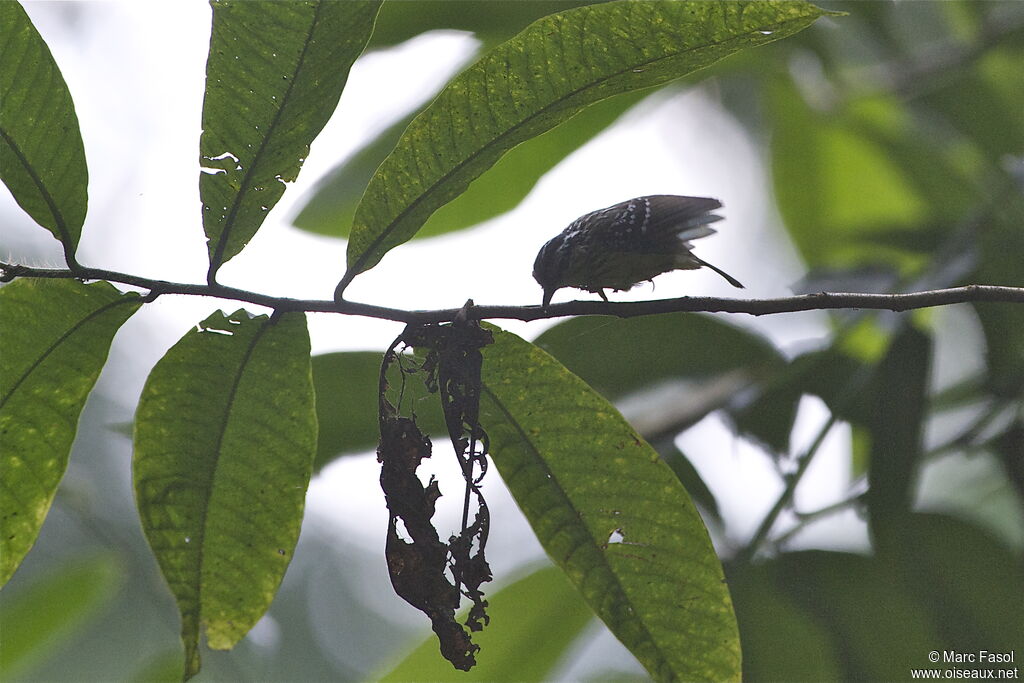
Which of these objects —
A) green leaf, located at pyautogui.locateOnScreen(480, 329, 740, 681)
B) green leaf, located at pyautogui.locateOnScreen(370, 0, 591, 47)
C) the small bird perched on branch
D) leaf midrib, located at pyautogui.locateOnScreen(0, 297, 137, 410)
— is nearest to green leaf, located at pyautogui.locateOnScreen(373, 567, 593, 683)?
green leaf, located at pyautogui.locateOnScreen(480, 329, 740, 681)

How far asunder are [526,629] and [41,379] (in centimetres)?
93

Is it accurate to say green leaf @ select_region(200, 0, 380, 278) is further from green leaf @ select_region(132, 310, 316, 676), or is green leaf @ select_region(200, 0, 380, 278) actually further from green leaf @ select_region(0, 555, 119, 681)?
green leaf @ select_region(0, 555, 119, 681)

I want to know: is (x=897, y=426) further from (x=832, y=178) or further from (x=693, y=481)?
(x=832, y=178)

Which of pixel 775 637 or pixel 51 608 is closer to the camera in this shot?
pixel 775 637

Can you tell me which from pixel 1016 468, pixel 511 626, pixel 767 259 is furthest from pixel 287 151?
pixel 767 259

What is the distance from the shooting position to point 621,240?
4.29 ft

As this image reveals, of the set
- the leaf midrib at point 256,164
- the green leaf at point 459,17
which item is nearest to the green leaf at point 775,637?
the leaf midrib at point 256,164

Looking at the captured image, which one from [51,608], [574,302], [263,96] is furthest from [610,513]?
[51,608]

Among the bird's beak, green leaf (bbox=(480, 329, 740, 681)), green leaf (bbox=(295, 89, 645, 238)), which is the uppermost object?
green leaf (bbox=(295, 89, 645, 238))

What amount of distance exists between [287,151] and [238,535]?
1.59 feet

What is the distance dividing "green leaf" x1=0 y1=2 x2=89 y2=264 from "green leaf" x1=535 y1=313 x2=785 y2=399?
894 millimetres

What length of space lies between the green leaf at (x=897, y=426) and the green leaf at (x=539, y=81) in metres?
0.79

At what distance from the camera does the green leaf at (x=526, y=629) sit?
5.44 feet

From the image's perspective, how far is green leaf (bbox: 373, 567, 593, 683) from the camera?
1657mm
